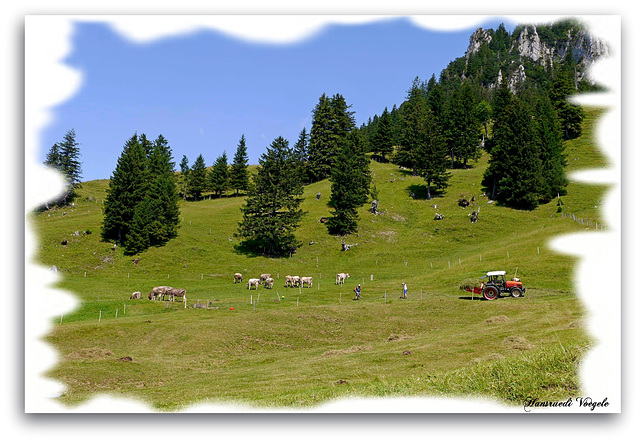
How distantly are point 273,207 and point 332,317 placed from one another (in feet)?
161

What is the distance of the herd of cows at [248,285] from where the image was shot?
161 ft

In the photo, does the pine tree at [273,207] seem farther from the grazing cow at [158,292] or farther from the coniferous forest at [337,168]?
the grazing cow at [158,292]

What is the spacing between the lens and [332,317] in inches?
1484

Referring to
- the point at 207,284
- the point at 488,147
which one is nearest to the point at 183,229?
the point at 207,284

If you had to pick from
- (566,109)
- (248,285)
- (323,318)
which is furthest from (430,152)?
(323,318)

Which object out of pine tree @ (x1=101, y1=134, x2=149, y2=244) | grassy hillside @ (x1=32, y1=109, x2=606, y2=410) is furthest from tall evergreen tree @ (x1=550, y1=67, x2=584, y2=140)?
pine tree @ (x1=101, y1=134, x2=149, y2=244)

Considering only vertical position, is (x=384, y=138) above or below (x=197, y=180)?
above

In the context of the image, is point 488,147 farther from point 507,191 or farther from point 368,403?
point 368,403

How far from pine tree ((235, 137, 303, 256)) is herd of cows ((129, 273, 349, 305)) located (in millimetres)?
16504

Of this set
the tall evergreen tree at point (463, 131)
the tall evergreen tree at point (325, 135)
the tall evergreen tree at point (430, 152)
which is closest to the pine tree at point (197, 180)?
the tall evergreen tree at point (325, 135)

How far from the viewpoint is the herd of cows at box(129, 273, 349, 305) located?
48.9 m

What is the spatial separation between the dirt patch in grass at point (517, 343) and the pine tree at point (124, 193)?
70.7 m

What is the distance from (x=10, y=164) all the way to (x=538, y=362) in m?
19.5

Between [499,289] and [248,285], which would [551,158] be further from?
[248,285]
